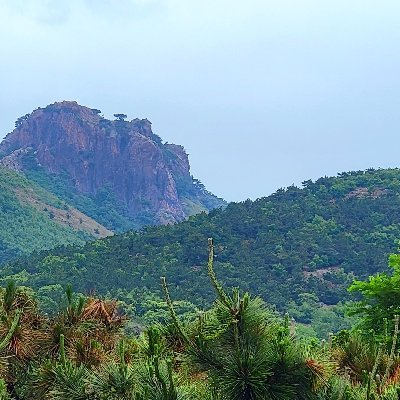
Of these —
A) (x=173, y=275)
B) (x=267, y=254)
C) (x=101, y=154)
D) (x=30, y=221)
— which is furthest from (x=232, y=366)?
(x=101, y=154)

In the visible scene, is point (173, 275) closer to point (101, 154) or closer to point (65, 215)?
point (65, 215)

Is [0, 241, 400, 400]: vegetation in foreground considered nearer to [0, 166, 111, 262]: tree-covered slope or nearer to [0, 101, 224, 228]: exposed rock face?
[0, 166, 111, 262]: tree-covered slope

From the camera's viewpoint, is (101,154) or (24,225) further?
(101,154)

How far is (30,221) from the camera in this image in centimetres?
8356

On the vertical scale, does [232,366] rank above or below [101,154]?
below

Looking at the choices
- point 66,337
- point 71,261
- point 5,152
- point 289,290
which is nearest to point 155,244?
point 71,261

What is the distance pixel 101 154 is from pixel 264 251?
73.7 meters

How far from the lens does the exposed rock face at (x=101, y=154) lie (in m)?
121

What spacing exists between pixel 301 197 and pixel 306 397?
59808 mm

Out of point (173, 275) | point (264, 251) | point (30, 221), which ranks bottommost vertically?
point (173, 275)

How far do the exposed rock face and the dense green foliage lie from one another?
30799 mm

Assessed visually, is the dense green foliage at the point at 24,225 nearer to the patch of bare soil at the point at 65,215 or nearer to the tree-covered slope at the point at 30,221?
the tree-covered slope at the point at 30,221

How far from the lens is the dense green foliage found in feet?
256

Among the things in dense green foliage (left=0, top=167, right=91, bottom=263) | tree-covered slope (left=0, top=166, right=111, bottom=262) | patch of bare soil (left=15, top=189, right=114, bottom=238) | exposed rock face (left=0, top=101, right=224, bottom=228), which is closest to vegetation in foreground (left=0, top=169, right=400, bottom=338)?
dense green foliage (left=0, top=167, right=91, bottom=263)
